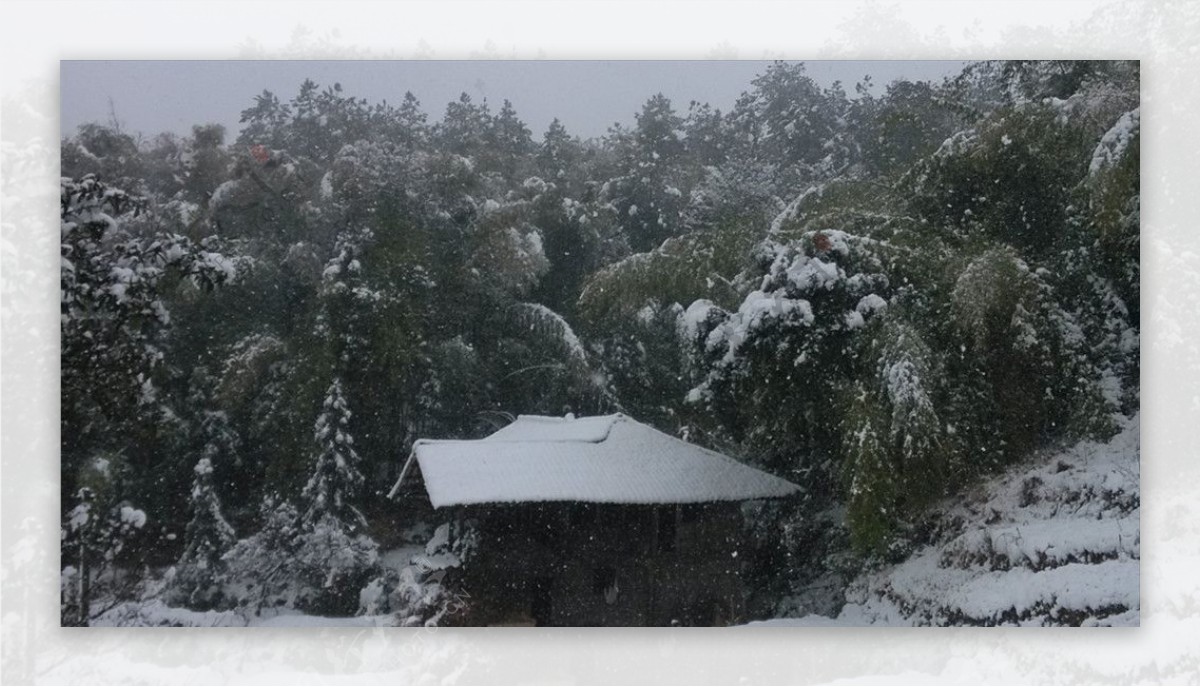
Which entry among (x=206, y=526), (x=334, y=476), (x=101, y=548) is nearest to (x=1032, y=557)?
(x=334, y=476)

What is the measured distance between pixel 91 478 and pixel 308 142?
175 cm

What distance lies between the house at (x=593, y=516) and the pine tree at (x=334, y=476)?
0.70ft

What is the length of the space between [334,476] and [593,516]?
1156mm

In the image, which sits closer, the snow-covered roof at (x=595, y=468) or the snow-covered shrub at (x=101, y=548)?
the snow-covered shrub at (x=101, y=548)

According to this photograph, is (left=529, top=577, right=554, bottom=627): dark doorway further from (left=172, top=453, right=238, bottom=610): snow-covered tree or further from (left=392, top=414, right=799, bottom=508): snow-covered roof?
(left=172, top=453, right=238, bottom=610): snow-covered tree

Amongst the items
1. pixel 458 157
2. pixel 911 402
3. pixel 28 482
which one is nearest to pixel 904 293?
pixel 911 402

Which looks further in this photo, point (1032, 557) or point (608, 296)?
point (608, 296)

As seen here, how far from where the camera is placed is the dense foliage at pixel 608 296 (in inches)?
172

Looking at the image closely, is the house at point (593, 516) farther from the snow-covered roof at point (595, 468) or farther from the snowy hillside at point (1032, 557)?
the snowy hillside at point (1032, 557)

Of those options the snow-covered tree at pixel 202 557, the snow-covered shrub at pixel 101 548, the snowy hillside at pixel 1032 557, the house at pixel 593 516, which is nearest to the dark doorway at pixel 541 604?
the house at pixel 593 516

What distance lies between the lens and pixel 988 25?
4.48 metres

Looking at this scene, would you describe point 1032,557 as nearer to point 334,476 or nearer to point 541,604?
point 541,604

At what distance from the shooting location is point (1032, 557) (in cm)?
434

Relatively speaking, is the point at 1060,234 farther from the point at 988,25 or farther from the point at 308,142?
the point at 308,142
